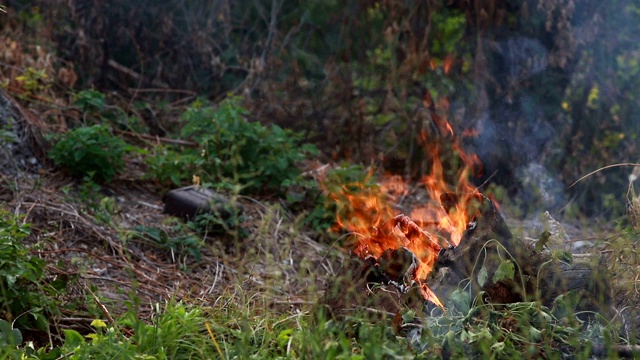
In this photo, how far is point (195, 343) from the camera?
330cm

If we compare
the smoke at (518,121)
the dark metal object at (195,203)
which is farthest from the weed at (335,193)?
the smoke at (518,121)

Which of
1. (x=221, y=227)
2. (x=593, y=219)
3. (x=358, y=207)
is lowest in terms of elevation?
(x=593, y=219)

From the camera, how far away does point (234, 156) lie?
6078mm

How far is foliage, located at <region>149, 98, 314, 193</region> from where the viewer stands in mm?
5992

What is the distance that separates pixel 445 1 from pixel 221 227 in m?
3.01

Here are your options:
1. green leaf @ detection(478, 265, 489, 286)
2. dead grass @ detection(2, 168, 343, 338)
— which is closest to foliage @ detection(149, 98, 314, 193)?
dead grass @ detection(2, 168, 343, 338)

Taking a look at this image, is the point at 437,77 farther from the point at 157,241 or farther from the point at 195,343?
the point at 195,343

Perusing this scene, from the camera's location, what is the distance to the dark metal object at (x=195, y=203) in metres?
5.32

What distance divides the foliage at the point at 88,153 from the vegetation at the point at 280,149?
0.02 m

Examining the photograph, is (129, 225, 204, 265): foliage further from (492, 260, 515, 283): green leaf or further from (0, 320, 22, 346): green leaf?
(492, 260, 515, 283): green leaf

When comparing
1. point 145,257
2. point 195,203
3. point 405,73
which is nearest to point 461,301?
point 145,257

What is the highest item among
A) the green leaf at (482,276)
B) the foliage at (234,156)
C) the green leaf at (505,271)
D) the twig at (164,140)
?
the green leaf at (505,271)

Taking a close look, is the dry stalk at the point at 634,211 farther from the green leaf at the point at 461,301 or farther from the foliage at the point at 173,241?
the foliage at the point at 173,241

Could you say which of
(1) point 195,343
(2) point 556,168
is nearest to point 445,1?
(2) point 556,168
